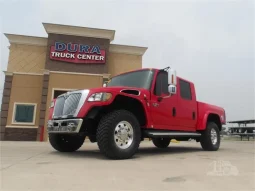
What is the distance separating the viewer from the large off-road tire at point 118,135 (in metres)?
4.38

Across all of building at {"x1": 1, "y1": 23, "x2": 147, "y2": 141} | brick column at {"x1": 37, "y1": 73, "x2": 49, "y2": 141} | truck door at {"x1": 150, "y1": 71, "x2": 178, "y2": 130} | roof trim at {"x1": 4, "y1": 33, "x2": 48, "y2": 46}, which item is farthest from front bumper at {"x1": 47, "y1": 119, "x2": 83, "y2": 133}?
roof trim at {"x1": 4, "y1": 33, "x2": 48, "y2": 46}

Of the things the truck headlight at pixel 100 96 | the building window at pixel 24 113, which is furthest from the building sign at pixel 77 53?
the truck headlight at pixel 100 96

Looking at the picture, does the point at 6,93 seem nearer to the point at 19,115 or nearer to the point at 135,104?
the point at 19,115

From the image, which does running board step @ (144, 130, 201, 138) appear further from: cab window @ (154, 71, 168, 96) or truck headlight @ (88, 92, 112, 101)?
truck headlight @ (88, 92, 112, 101)

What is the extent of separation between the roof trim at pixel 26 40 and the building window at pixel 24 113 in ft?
15.3

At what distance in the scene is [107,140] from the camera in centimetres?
435

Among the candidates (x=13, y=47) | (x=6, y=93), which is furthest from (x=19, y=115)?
(x=13, y=47)

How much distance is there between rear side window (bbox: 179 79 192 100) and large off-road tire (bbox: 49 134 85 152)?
2944mm

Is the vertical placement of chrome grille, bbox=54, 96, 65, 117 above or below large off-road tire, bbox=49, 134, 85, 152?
above

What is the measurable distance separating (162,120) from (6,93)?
1457cm

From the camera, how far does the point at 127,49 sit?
19125mm

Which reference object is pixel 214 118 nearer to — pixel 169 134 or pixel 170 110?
pixel 170 110

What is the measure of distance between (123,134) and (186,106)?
2.61 meters

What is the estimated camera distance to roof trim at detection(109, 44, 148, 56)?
18984mm
